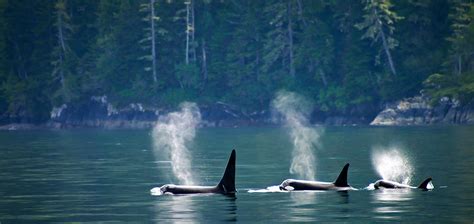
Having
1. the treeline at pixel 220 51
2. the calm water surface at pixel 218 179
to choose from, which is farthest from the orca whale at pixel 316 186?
the treeline at pixel 220 51

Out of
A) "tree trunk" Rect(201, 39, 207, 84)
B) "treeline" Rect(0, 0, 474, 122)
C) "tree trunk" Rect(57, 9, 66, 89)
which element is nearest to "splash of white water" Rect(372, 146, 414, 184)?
"treeline" Rect(0, 0, 474, 122)

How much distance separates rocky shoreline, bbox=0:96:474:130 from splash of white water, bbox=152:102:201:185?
133 centimetres

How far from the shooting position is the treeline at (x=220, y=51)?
148625mm

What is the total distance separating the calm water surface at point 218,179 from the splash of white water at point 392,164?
59cm

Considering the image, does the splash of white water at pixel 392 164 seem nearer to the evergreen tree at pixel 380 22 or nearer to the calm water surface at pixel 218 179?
the calm water surface at pixel 218 179

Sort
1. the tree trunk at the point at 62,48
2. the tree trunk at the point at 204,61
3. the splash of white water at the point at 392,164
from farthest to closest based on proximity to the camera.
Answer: the tree trunk at the point at 62,48 < the tree trunk at the point at 204,61 < the splash of white water at the point at 392,164

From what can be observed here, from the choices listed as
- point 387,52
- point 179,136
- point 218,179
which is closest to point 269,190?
point 218,179

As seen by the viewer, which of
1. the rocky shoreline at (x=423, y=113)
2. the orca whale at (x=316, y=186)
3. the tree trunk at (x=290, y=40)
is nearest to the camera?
the orca whale at (x=316, y=186)

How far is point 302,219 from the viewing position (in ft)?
125

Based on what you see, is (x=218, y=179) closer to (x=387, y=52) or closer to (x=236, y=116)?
(x=387, y=52)

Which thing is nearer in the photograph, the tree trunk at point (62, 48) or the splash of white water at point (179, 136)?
the splash of white water at point (179, 136)

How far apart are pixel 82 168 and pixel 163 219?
27.8m

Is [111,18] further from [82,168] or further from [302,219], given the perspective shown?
[302,219]

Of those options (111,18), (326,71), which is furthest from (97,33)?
(326,71)
